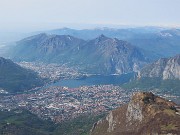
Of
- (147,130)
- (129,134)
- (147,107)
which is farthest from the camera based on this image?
(147,107)

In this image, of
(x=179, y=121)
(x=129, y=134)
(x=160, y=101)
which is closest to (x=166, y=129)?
(x=179, y=121)

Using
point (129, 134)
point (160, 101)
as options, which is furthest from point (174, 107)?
point (129, 134)

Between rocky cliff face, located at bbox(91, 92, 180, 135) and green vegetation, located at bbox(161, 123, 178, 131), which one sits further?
rocky cliff face, located at bbox(91, 92, 180, 135)

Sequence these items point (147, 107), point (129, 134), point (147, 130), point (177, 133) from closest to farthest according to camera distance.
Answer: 1. point (177, 133)
2. point (147, 130)
3. point (129, 134)
4. point (147, 107)

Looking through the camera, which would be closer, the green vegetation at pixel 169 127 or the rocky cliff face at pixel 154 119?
the green vegetation at pixel 169 127

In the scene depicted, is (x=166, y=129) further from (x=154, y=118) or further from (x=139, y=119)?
(x=139, y=119)

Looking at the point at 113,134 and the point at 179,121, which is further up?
the point at 179,121

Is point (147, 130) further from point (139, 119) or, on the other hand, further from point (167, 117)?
point (139, 119)

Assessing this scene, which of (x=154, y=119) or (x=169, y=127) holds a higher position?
(x=169, y=127)

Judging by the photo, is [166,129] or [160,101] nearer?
[166,129]

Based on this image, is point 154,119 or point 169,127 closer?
point 169,127
